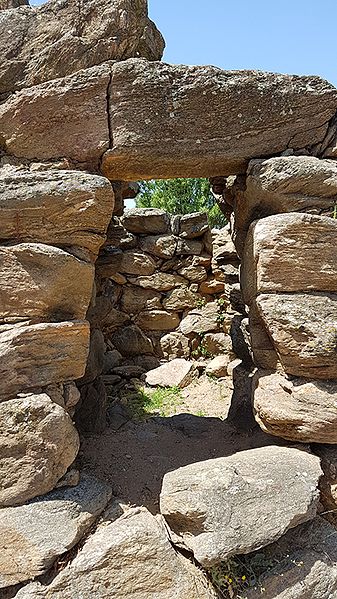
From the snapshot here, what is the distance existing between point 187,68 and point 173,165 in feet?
2.36

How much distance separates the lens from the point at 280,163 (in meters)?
3.16

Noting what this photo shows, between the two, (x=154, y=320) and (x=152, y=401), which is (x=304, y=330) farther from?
(x=154, y=320)

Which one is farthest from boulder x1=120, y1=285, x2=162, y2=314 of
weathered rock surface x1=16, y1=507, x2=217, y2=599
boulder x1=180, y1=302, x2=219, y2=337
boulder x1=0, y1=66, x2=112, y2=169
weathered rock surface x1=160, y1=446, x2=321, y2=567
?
weathered rock surface x1=16, y1=507, x2=217, y2=599

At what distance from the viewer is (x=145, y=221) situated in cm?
826

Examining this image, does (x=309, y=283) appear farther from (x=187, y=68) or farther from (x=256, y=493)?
(x=187, y=68)

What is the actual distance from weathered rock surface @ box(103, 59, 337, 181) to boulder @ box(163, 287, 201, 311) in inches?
196

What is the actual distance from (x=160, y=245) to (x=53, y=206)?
5440 mm

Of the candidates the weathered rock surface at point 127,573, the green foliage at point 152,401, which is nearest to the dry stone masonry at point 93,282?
the weathered rock surface at point 127,573

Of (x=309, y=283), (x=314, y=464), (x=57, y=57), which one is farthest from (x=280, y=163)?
(x=314, y=464)

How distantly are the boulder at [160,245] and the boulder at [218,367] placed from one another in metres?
2.24

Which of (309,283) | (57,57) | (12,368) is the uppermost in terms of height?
(57,57)

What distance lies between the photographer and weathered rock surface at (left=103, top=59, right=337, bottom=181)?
3.15 m

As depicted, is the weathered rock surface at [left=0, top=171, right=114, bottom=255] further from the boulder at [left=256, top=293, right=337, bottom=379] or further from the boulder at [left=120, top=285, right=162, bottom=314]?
the boulder at [left=120, top=285, right=162, bottom=314]

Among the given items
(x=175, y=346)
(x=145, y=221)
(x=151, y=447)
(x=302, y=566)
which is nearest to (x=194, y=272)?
(x=145, y=221)
